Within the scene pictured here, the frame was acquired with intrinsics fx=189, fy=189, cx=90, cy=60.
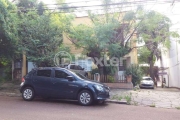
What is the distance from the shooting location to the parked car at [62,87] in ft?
29.0

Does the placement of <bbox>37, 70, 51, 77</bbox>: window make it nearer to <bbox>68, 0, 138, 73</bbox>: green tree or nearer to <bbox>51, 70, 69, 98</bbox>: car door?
<bbox>51, 70, 69, 98</bbox>: car door

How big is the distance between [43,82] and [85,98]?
7.77 feet

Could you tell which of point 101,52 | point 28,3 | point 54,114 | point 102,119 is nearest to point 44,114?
point 54,114

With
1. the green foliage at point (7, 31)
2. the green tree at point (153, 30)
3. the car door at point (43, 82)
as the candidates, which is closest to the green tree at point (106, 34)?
the green tree at point (153, 30)

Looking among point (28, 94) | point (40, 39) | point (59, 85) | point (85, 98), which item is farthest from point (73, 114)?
point (40, 39)

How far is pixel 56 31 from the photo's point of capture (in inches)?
529

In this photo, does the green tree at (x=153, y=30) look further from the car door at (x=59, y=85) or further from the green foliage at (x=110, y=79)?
the car door at (x=59, y=85)

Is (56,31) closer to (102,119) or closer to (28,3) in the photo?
(28,3)

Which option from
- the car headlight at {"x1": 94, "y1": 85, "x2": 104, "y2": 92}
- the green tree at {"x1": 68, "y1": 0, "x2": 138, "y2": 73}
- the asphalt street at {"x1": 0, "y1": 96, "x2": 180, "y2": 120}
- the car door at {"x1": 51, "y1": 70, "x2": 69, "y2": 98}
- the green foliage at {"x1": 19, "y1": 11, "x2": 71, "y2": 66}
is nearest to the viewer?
the asphalt street at {"x1": 0, "y1": 96, "x2": 180, "y2": 120}

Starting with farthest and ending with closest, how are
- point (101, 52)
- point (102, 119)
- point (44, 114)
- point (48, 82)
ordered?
point (101, 52), point (48, 82), point (44, 114), point (102, 119)

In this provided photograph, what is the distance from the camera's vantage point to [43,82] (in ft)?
31.6

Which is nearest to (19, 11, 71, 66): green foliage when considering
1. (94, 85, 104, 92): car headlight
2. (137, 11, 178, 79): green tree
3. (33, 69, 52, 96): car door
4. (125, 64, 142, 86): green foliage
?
(33, 69, 52, 96): car door

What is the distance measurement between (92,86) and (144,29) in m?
8.81

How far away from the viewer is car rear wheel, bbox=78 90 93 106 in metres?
8.82
